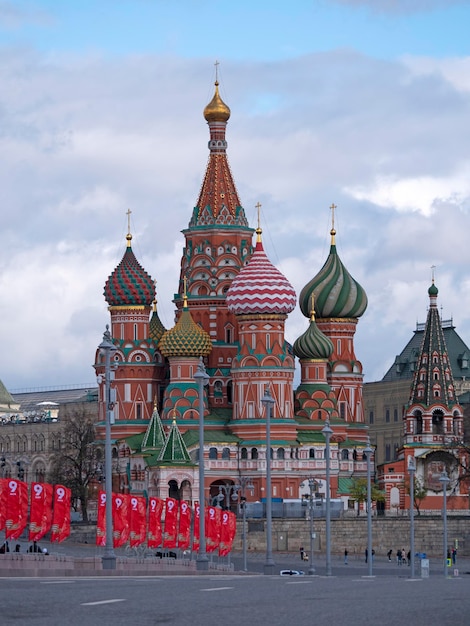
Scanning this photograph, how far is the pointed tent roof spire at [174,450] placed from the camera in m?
111

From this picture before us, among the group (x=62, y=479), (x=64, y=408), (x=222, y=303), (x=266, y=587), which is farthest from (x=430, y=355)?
(x=266, y=587)

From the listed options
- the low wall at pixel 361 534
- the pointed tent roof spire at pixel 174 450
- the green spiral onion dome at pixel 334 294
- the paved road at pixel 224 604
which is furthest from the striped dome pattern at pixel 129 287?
the paved road at pixel 224 604

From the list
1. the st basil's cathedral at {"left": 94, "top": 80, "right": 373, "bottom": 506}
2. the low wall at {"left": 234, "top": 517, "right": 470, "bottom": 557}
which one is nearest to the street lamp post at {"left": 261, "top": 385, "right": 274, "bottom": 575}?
the low wall at {"left": 234, "top": 517, "right": 470, "bottom": 557}

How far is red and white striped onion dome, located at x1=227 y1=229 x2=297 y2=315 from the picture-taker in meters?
113

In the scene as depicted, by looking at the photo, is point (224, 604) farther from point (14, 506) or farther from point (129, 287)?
point (129, 287)

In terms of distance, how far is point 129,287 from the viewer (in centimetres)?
11825

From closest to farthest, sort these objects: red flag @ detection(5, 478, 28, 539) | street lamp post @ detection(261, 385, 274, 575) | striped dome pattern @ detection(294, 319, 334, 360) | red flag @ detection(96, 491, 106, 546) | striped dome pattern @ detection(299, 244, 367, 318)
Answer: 1. red flag @ detection(5, 478, 28, 539)
2. red flag @ detection(96, 491, 106, 546)
3. street lamp post @ detection(261, 385, 274, 575)
4. striped dome pattern @ detection(294, 319, 334, 360)
5. striped dome pattern @ detection(299, 244, 367, 318)

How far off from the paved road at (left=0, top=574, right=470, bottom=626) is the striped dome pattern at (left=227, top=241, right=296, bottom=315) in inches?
3288

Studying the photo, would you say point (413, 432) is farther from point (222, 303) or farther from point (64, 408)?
point (64, 408)

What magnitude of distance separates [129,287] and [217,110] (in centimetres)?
1435

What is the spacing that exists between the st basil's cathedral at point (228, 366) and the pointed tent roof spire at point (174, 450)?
0.26 ft

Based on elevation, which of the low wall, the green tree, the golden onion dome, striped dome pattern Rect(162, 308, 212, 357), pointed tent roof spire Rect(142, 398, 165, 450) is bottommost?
the low wall

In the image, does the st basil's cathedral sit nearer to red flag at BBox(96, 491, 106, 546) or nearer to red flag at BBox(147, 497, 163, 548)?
red flag at BBox(147, 497, 163, 548)

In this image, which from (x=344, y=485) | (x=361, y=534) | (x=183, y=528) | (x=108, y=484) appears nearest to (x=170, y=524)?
(x=183, y=528)
